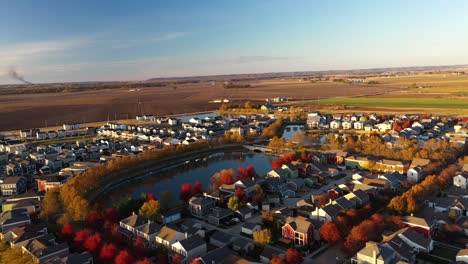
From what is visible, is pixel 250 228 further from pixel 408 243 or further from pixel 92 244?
pixel 92 244

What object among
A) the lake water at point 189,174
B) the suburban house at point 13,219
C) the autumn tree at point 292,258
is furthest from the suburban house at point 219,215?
the suburban house at point 13,219

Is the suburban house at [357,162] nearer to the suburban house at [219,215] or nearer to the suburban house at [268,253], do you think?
the suburban house at [219,215]

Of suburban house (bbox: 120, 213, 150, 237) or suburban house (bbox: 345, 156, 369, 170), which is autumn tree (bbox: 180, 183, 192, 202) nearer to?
suburban house (bbox: 120, 213, 150, 237)

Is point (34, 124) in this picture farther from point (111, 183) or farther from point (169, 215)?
point (169, 215)

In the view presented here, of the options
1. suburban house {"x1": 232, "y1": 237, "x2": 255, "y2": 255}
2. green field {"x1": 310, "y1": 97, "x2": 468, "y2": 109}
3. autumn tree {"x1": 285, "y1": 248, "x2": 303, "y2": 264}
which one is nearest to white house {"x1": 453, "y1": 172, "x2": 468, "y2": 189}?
autumn tree {"x1": 285, "y1": 248, "x2": 303, "y2": 264}

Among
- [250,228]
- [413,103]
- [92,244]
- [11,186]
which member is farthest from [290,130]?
[92,244]

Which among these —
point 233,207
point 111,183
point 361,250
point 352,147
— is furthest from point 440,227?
point 111,183
